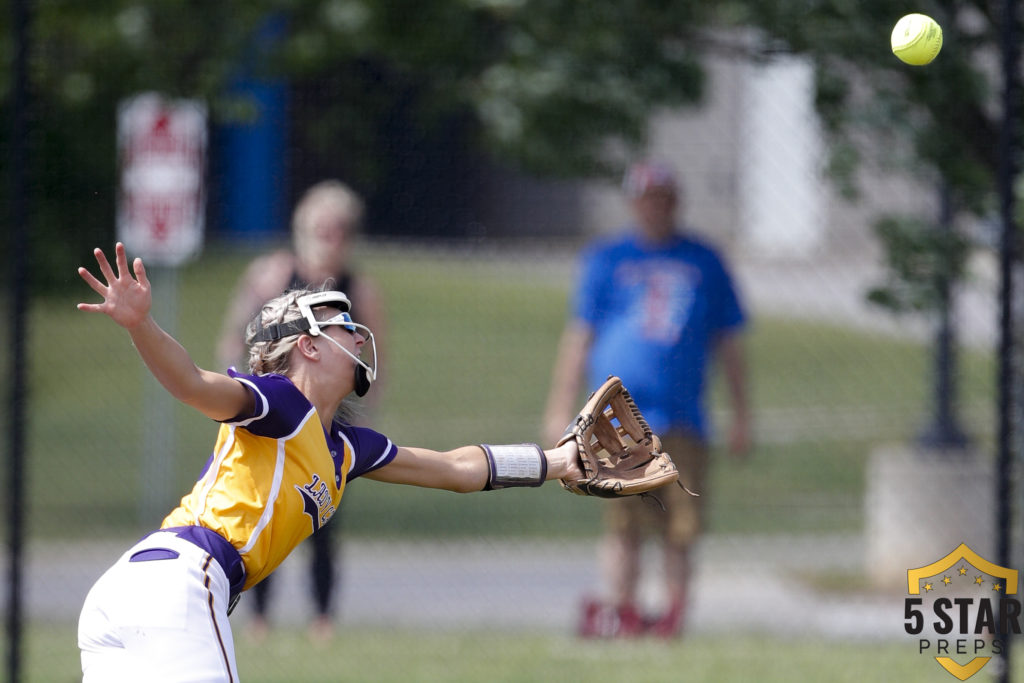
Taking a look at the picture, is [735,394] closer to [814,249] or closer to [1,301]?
[814,249]

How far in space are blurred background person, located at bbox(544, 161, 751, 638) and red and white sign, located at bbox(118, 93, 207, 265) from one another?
2493mm

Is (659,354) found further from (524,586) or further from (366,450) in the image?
(366,450)

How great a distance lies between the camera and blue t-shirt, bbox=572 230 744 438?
19.5ft

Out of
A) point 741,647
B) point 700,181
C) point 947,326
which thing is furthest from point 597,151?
point 741,647

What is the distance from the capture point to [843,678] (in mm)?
5422

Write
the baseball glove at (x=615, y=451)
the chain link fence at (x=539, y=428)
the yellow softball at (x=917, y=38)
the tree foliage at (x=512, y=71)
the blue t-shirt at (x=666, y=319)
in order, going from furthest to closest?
the chain link fence at (x=539, y=428) → the blue t-shirt at (x=666, y=319) → the tree foliage at (x=512, y=71) → the yellow softball at (x=917, y=38) → the baseball glove at (x=615, y=451)

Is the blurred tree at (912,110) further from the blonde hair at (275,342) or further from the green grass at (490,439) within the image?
the blonde hair at (275,342)

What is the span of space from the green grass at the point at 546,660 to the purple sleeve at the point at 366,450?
2237 millimetres

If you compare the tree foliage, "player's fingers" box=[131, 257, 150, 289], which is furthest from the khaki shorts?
"player's fingers" box=[131, 257, 150, 289]

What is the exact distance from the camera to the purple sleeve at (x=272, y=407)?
313 cm

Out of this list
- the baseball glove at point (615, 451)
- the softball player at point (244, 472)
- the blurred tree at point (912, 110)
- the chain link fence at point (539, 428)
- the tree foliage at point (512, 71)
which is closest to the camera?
the softball player at point (244, 472)

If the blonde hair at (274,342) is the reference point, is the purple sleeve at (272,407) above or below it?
below

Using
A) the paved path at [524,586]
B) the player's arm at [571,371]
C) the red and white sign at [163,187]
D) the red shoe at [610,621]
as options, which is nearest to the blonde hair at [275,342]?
the player's arm at [571,371]

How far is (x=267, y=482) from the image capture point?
10.7 ft
